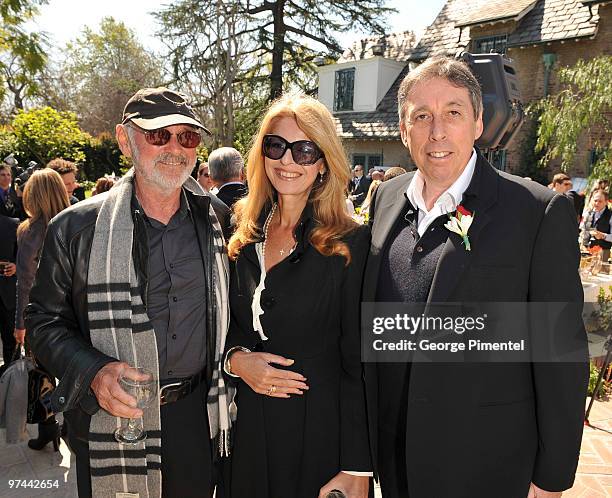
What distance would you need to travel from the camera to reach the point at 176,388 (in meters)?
2.23

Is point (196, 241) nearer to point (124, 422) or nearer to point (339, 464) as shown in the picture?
point (124, 422)

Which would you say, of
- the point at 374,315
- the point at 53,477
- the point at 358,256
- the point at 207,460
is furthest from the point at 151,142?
the point at 53,477

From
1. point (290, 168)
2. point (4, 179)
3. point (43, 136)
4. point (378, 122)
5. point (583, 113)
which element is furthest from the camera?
point (378, 122)

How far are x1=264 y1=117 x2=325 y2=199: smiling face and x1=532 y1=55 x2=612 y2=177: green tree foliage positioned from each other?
11233mm

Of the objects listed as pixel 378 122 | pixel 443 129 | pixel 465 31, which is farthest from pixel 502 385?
pixel 378 122

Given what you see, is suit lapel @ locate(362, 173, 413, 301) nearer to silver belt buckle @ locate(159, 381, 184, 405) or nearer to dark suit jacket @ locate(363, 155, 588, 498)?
dark suit jacket @ locate(363, 155, 588, 498)

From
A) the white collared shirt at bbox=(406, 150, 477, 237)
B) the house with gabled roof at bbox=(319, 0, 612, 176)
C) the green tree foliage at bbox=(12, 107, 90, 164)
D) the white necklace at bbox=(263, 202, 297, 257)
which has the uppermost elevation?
the house with gabled roof at bbox=(319, 0, 612, 176)

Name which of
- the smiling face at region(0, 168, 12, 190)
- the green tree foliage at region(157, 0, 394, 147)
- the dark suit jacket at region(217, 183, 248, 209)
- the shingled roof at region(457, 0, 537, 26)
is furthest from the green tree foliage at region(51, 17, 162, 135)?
the dark suit jacket at region(217, 183, 248, 209)

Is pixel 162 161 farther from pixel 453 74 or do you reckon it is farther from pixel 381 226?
pixel 453 74

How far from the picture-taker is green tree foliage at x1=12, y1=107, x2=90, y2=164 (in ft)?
56.7

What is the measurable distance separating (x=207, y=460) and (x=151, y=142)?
5.20ft

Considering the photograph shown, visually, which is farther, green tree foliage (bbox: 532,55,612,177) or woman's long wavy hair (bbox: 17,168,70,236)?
green tree foliage (bbox: 532,55,612,177)

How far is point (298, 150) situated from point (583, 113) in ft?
38.8

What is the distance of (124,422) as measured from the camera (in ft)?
6.21
